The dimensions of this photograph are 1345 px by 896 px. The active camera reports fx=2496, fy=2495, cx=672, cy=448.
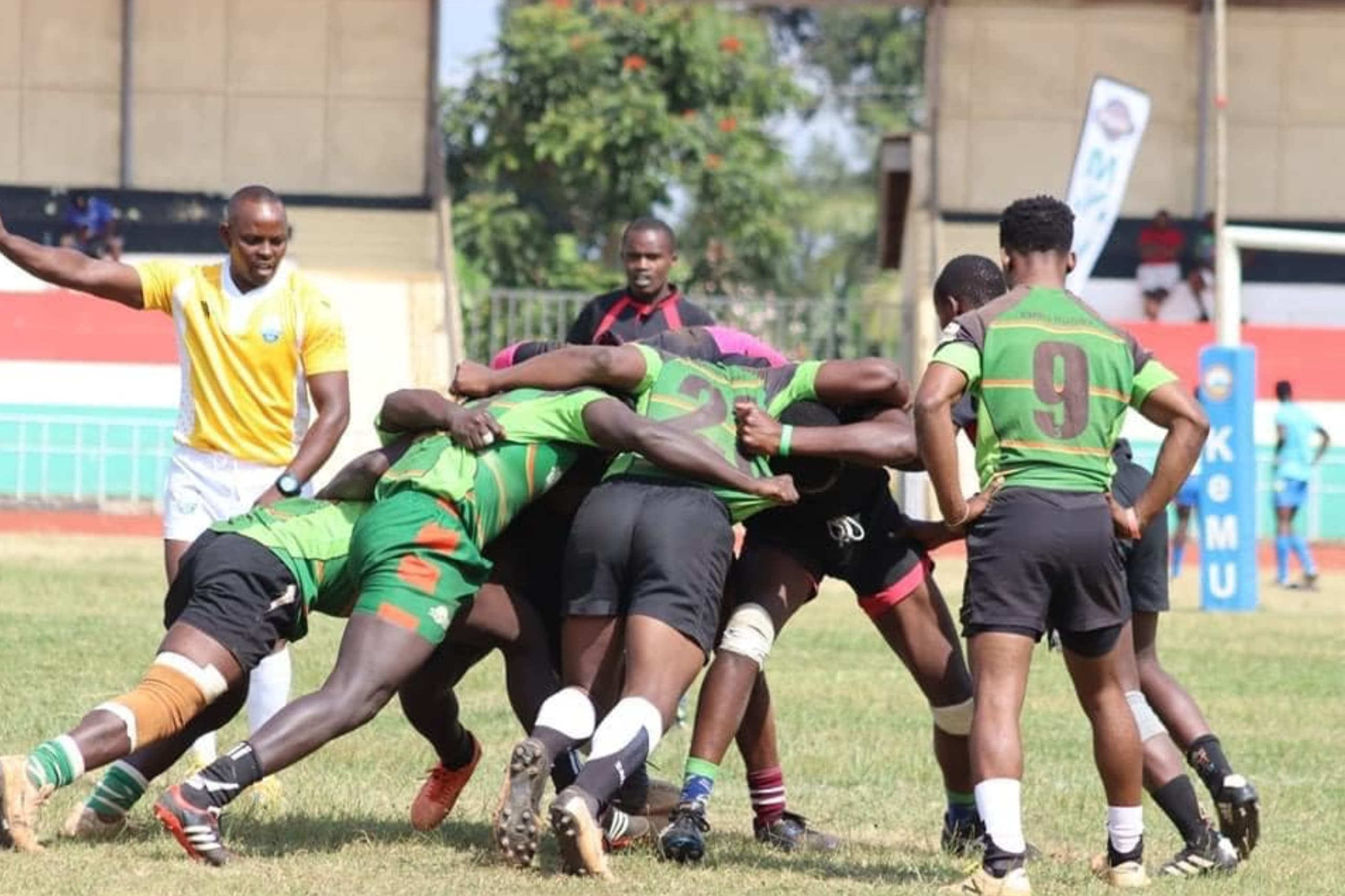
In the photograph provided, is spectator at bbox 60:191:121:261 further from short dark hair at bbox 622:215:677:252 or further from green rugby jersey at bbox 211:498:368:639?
green rugby jersey at bbox 211:498:368:639

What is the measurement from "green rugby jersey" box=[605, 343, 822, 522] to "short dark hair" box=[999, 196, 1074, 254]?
879 mm

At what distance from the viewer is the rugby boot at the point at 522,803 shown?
7430 mm

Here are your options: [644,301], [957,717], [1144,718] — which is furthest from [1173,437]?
[644,301]

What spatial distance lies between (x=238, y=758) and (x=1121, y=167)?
18225 millimetres

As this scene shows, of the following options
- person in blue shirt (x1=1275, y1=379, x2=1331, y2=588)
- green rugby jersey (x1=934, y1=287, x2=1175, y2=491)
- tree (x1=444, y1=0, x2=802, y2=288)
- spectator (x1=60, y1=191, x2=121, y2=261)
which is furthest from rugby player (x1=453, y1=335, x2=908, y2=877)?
tree (x1=444, y1=0, x2=802, y2=288)

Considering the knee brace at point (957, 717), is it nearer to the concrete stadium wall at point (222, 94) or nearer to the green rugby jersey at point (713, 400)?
the green rugby jersey at point (713, 400)

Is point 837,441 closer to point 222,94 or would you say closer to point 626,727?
point 626,727

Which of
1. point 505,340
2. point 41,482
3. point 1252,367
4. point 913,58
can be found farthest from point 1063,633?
point 913,58

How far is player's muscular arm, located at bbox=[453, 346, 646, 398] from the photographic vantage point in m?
8.13

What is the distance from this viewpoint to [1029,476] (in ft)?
24.7

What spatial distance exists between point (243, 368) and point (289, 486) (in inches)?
27.6

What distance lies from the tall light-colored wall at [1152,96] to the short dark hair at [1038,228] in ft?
83.6

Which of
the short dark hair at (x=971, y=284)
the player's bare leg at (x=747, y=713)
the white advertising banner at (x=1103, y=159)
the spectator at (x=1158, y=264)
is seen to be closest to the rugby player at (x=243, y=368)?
the player's bare leg at (x=747, y=713)

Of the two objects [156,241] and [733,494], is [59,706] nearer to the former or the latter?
[733,494]
